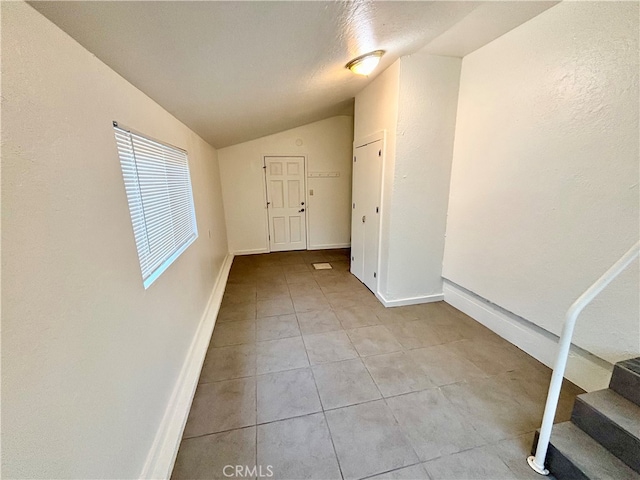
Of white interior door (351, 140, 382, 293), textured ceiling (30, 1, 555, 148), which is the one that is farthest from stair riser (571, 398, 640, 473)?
textured ceiling (30, 1, 555, 148)

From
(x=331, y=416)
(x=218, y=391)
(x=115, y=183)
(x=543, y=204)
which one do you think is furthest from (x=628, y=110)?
(x=218, y=391)

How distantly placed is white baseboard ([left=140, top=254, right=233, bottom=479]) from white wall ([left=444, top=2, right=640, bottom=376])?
259 centimetres

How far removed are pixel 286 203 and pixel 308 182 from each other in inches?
23.9

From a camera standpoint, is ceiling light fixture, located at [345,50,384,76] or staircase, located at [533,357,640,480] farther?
ceiling light fixture, located at [345,50,384,76]

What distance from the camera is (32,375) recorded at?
0.70 metres

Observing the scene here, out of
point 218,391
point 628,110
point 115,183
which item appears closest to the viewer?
point 115,183

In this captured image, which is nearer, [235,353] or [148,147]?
[148,147]

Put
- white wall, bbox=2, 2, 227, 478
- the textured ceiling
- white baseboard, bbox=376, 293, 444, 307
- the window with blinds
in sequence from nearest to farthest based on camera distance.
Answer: white wall, bbox=2, 2, 227, 478, the textured ceiling, the window with blinds, white baseboard, bbox=376, 293, 444, 307

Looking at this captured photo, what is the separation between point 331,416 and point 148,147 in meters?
2.10

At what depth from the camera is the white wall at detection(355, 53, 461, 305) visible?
2.46 meters

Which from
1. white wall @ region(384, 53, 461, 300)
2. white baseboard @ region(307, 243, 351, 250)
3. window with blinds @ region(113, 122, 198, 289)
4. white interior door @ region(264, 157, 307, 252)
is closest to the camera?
window with blinds @ region(113, 122, 198, 289)

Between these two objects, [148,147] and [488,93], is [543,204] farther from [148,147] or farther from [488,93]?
[148,147]

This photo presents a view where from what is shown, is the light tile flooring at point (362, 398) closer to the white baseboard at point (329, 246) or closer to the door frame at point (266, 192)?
the door frame at point (266, 192)

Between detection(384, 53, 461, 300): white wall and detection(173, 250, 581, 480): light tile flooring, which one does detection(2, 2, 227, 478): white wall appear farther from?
detection(384, 53, 461, 300): white wall
